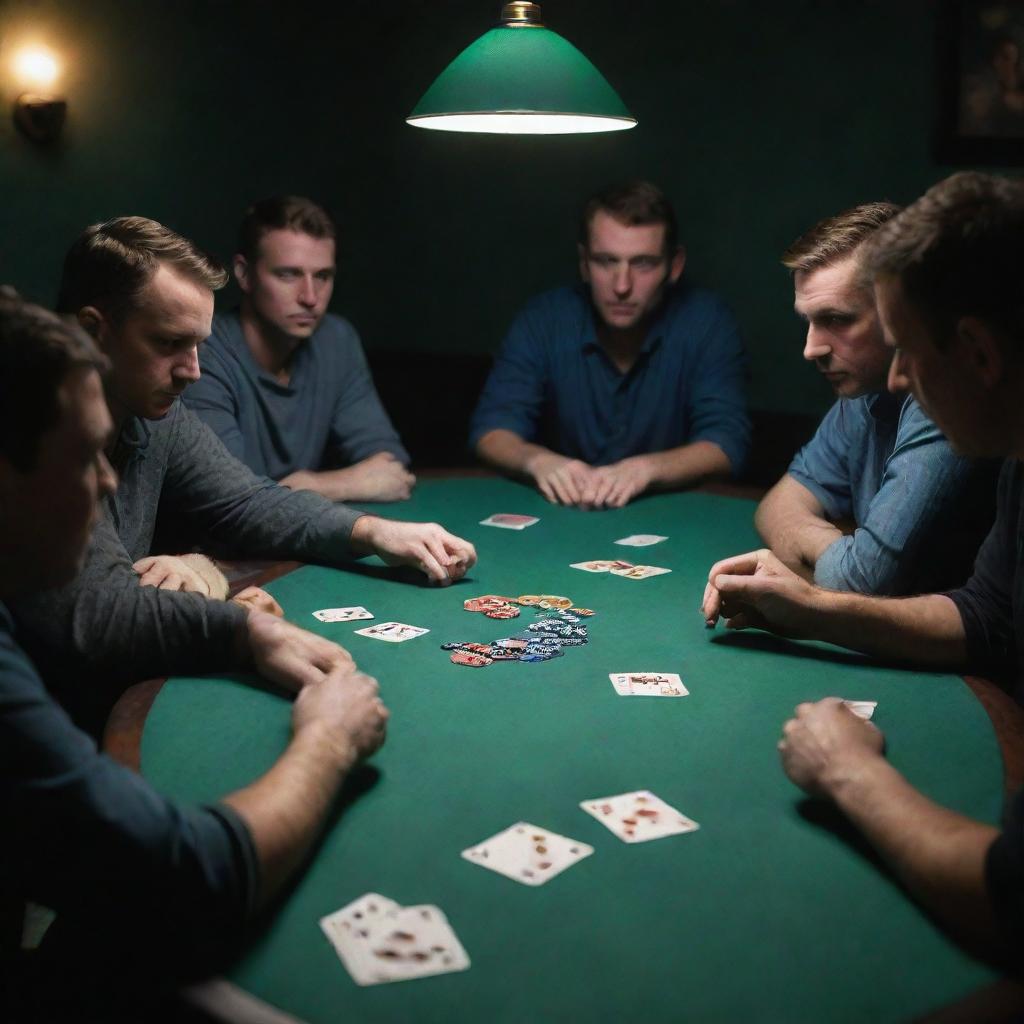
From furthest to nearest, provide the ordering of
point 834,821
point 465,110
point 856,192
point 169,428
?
point 856,192 → point 465,110 → point 169,428 → point 834,821

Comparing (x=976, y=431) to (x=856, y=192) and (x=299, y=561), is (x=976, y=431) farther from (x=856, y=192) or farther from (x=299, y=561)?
(x=856, y=192)

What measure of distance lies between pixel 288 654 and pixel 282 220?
7.32ft

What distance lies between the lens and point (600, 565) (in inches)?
115

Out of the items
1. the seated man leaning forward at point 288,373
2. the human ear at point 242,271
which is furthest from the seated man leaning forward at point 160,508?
the human ear at point 242,271

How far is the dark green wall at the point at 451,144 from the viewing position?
490 centimetres

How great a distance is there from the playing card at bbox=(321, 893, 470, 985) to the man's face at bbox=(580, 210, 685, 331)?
3.14 m

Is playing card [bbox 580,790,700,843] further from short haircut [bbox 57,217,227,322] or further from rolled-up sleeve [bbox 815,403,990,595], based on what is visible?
short haircut [bbox 57,217,227,322]

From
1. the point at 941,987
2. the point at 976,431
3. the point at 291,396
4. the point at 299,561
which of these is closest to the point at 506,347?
the point at 291,396

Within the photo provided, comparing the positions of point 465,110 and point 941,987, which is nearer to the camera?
point 941,987

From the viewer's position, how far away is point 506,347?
455 cm

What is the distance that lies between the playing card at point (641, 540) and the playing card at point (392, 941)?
1.84 m

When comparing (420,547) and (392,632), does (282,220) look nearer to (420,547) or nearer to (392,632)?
(420,547)

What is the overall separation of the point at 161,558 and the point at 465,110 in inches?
53.4

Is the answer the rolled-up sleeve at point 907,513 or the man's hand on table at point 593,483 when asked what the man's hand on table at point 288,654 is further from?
the man's hand on table at point 593,483
